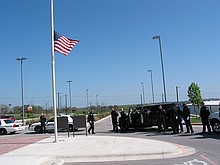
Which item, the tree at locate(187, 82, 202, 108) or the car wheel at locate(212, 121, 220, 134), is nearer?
the car wheel at locate(212, 121, 220, 134)

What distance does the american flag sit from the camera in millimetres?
15320

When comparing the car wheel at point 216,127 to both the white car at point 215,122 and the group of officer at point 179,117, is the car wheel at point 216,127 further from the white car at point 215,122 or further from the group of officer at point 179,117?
the group of officer at point 179,117

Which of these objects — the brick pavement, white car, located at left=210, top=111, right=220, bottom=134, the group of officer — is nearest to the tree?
the group of officer

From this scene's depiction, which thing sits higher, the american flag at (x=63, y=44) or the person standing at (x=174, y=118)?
the american flag at (x=63, y=44)

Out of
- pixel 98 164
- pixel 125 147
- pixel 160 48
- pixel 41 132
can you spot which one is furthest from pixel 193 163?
pixel 160 48

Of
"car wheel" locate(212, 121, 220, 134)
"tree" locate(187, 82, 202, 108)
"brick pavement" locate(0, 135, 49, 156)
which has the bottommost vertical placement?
"brick pavement" locate(0, 135, 49, 156)

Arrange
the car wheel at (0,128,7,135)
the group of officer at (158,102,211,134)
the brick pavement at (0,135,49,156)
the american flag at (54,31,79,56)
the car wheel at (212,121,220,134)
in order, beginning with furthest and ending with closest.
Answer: the car wheel at (0,128,7,135) < the group of officer at (158,102,211,134) < the car wheel at (212,121,220,134) < the american flag at (54,31,79,56) < the brick pavement at (0,135,49,156)

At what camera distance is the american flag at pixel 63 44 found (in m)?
15.3

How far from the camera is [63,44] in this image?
15617 mm

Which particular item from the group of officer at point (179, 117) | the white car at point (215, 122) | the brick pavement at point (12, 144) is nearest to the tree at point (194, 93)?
the group of officer at point (179, 117)

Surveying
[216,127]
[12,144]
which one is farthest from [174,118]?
[12,144]

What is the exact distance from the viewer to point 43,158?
1002cm

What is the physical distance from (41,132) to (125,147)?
1344 centimetres

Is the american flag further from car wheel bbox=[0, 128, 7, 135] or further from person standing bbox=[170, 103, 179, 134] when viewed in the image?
car wheel bbox=[0, 128, 7, 135]
